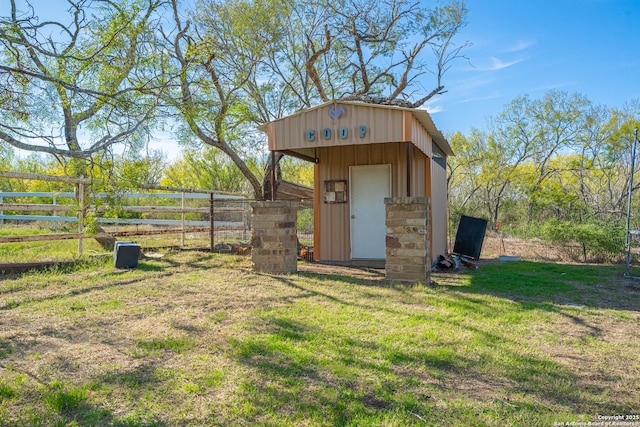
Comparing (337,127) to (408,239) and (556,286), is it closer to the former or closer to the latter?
(408,239)

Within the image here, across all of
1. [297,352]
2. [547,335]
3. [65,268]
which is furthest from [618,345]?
[65,268]

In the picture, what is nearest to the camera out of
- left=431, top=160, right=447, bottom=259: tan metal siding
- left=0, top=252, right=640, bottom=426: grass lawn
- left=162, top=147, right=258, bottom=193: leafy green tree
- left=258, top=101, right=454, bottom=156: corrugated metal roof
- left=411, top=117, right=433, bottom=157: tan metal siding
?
left=0, top=252, right=640, bottom=426: grass lawn

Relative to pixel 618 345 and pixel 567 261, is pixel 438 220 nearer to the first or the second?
pixel 567 261

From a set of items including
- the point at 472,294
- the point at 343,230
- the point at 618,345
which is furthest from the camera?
the point at 343,230

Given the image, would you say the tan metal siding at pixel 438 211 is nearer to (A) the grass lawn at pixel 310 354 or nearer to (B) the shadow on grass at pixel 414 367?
(A) the grass lawn at pixel 310 354

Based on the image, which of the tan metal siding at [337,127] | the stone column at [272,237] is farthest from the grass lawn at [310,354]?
the tan metal siding at [337,127]

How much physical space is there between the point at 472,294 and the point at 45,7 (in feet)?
19.0

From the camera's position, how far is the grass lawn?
2.34 m

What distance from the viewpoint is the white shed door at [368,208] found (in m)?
8.36

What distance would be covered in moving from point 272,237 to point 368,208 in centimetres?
245

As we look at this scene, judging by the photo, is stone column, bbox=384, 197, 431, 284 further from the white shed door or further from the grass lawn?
the white shed door

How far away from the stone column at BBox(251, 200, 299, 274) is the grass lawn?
97cm

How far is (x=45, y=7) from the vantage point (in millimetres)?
4348

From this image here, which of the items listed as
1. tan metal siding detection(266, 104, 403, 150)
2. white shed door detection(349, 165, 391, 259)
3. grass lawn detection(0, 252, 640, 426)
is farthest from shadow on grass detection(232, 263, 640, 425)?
white shed door detection(349, 165, 391, 259)
